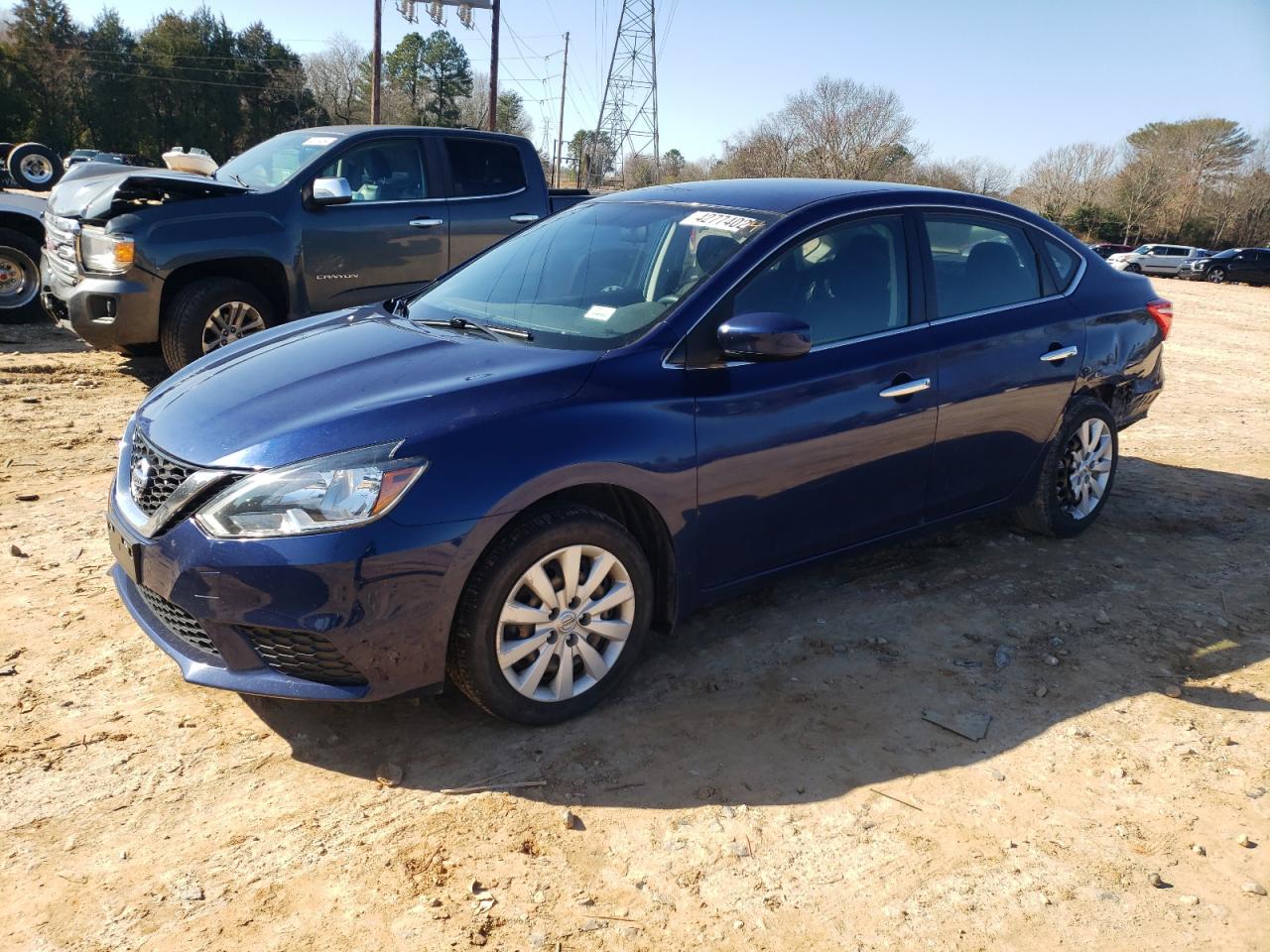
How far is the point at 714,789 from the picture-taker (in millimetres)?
2943

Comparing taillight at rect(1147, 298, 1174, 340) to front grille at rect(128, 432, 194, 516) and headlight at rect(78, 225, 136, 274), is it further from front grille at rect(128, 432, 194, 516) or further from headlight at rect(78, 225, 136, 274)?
headlight at rect(78, 225, 136, 274)

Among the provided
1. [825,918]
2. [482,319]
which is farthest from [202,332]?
[825,918]

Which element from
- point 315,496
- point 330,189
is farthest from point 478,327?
point 330,189

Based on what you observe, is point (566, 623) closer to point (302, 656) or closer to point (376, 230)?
point (302, 656)

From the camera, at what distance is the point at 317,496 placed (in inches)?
108

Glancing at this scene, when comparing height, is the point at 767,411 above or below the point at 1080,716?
above

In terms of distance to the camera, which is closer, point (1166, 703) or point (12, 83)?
point (1166, 703)

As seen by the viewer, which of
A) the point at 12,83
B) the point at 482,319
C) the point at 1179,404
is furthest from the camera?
the point at 12,83

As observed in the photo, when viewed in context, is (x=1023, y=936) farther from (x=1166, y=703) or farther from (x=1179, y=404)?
(x=1179, y=404)

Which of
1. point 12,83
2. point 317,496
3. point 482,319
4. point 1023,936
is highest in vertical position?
point 12,83

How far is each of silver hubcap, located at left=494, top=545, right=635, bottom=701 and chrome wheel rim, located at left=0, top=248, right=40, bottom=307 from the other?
8.49 meters

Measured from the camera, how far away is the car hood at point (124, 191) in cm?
681

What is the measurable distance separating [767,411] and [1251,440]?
19.7ft

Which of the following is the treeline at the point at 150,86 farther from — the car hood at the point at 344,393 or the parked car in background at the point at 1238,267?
the car hood at the point at 344,393
